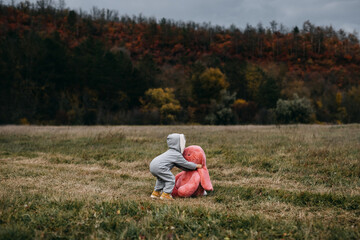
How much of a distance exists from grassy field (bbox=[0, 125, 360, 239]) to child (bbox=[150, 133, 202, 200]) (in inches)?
17.9

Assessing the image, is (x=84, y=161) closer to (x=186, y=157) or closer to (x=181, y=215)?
(x=186, y=157)

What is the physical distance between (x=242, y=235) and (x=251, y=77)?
6122 cm

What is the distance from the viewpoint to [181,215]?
15.1 feet

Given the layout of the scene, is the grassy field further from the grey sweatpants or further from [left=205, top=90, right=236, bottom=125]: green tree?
[left=205, top=90, right=236, bottom=125]: green tree

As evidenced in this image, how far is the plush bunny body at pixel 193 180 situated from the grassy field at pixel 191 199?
0.25 metres

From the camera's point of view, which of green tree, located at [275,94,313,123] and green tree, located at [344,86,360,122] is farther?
green tree, located at [344,86,360,122]

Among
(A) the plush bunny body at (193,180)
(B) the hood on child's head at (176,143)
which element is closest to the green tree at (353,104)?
→ (A) the plush bunny body at (193,180)

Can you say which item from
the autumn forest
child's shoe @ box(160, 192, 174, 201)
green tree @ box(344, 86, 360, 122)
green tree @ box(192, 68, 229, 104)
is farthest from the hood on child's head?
green tree @ box(192, 68, 229, 104)

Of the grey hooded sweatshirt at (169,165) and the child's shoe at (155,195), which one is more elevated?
the grey hooded sweatshirt at (169,165)

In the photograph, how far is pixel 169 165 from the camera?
6.62 meters

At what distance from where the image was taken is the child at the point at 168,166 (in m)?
6.51

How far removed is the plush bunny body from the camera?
6572 millimetres

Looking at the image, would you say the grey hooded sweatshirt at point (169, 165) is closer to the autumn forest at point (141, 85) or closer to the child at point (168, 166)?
the child at point (168, 166)

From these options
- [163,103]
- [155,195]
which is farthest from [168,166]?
[163,103]
